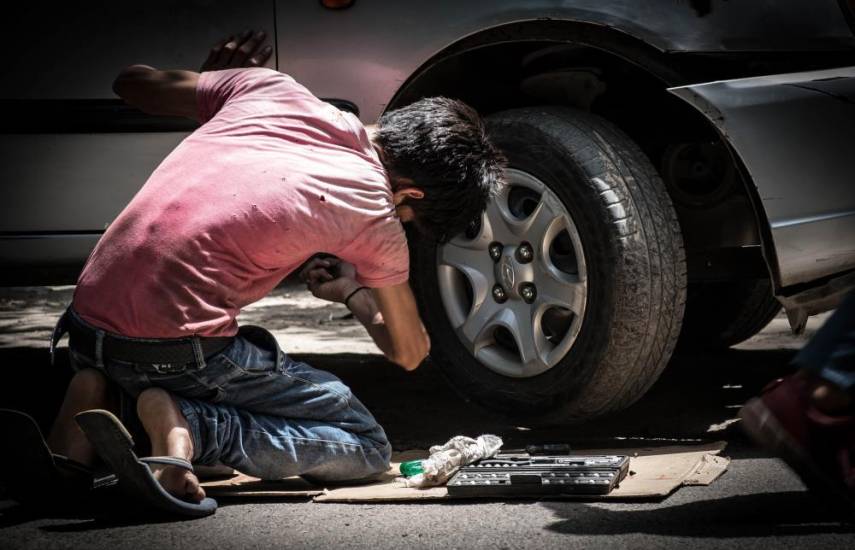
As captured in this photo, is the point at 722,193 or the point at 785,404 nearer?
the point at 785,404

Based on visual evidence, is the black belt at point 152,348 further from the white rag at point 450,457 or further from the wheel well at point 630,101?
the wheel well at point 630,101

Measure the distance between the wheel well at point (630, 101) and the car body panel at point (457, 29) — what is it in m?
0.06

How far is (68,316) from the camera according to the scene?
2865 mm

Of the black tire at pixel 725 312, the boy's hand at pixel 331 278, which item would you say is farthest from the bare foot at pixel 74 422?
the black tire at pixel 725 312

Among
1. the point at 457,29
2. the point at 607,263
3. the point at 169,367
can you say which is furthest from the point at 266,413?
the point at 457,29

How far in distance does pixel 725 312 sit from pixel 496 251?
61.2 inches

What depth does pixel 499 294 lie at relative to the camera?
3520 mm

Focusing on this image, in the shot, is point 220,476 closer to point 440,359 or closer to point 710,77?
point 440,359

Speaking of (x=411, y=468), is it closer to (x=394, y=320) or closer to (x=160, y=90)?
(x=394, y=320)

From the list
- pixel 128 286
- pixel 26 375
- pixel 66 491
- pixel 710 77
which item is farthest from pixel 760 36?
pixel 26 375

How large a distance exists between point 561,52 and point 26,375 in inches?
108

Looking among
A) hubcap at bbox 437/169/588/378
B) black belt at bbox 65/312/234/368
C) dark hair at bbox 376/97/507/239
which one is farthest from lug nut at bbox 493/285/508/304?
black belt at bbox 65/312/234/368

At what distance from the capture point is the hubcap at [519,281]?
11.1 ft

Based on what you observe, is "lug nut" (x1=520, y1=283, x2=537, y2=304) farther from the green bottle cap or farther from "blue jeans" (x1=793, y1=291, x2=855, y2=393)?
"blue jeans" (x1=793, y1=291, x2=855, y2=393)
